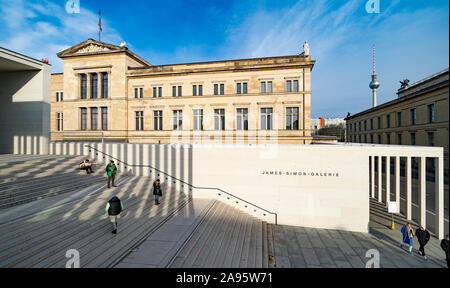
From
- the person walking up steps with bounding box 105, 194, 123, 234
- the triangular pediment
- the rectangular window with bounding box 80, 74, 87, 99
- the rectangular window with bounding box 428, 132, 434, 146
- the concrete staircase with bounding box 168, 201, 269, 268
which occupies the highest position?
the triangular pediment

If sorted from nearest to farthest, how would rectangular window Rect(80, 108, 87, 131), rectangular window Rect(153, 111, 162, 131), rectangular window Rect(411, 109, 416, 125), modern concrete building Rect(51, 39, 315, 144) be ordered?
modern concrete building Rect(51, 39, 315, 144) < rectangular window Rect(153, 111, 162, 131) < rectangular window Rect(80, 108, 87, 131) < rectangular window Rect(411, 109, 416, 125)

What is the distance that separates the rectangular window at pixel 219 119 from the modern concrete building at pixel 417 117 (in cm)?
2928

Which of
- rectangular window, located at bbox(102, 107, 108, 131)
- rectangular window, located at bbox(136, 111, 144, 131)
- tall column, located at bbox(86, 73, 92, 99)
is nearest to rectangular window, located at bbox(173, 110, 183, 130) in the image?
rectangular window, located at bbox(136, 111, 144, 131)

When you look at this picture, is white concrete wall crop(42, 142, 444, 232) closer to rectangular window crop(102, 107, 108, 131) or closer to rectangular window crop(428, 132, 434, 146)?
rectangular window crop(102, 107, 108, 131)

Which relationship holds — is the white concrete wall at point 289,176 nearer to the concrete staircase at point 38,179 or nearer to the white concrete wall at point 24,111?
the concrete staircase at point 38,179

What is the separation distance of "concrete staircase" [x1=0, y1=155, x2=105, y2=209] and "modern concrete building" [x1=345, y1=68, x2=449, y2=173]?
4028 centimetres

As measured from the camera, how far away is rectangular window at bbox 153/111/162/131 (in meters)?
28.4

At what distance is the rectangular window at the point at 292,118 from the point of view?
25062 mm

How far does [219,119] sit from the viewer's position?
2677cm

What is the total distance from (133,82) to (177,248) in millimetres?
28378

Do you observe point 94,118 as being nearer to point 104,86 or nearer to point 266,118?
point 104,86

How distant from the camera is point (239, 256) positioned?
25.8 feet

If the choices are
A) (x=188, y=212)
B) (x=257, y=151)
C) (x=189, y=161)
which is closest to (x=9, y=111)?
(x=189, y=161)

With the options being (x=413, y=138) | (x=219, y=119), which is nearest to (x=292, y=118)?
(x=219, y=119)
